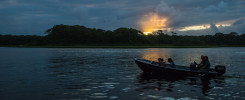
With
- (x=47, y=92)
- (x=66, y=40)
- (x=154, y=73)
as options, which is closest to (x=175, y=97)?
(x=47, y=92)

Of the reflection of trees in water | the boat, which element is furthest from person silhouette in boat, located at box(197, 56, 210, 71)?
the reflection of trees in water

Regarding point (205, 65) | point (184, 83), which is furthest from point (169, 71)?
point (184, 83)

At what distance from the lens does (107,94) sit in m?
15.5

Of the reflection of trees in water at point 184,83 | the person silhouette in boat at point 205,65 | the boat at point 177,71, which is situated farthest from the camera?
the person silhouette in boat at point 205,65

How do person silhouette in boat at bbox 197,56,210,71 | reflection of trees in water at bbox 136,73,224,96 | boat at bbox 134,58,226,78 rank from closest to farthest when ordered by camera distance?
reflection of trees in water at bbox 136,73,224,96 < boat at bbox 134,58,226,78 < person silhouette in boat at bbox 197,56,210,71

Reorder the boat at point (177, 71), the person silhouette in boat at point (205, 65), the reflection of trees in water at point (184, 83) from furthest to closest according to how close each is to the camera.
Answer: the person silhouette in boat at point (205, 65) → the boat at point (177, 71) → the reflection of trees in water at point (184, 83)

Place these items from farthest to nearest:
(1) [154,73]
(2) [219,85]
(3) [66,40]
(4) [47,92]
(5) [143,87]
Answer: (3) [66,40] → (1) [154,73] → (2) [219,85] → (5) [143,87] → (4) [47,92]

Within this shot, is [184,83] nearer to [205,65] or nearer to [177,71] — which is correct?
[177,71]

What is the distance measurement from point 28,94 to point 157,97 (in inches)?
328

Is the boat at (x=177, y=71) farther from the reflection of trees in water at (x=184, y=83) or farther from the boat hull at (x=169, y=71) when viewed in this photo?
the reflection of trees in water at (x=184, y=83)

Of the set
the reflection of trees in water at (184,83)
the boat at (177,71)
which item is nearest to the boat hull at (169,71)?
the boat at (177,71)

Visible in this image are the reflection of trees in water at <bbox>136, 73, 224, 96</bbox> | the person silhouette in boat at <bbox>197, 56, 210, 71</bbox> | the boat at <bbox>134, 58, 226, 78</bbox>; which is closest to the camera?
the reflection of trees in water at <bbox>136, 73, 224, 96</bbox>

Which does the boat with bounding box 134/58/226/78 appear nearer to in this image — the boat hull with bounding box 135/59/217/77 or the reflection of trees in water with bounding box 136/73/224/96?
the boat hull with bounding box 135/59/217/77

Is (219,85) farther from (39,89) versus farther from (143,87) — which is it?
(39,89)
